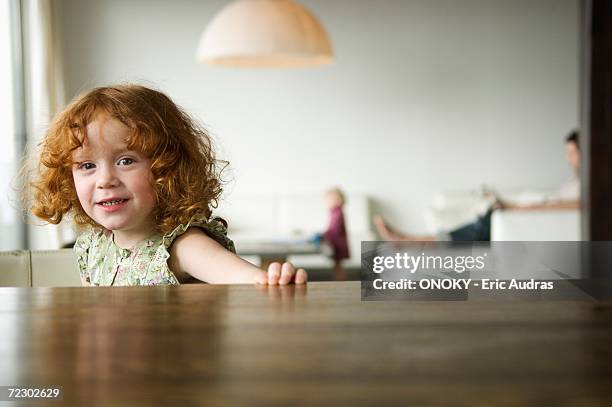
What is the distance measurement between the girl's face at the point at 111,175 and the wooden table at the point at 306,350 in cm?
59

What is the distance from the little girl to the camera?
1325mm

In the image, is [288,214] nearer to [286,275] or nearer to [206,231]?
[206,231]

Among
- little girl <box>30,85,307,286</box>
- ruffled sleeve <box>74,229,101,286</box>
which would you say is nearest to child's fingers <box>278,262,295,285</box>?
little girl <box>30,85,307,286</box>

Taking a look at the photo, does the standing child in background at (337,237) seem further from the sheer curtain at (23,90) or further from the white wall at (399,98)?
the sheer curtain at (23,90)

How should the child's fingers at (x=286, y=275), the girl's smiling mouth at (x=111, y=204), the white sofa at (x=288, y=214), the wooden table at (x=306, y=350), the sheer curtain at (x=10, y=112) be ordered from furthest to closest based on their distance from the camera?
the white sofa at (x=288, y=214), the sheer curtain at (x=10, y=112), the girl's smiling mouth at (x=111, y=204), the child's fingers at (x=286, y=275), the wooden table at (x=306, y=350)

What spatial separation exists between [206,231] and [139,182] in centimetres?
13

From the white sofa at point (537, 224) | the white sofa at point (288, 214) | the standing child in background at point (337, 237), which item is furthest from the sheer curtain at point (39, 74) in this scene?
the white sofa at point (537, 224)

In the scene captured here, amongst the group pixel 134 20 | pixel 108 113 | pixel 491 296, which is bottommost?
pixel 491 296

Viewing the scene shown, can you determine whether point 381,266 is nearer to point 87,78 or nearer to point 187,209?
point 187,209

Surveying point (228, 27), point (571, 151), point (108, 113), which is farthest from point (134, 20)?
point (108, 113)

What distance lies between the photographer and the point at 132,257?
1.42 metres

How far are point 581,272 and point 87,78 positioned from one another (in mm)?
7278

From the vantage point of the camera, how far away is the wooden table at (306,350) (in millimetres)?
397

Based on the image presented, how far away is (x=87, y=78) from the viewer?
766 centimetres
